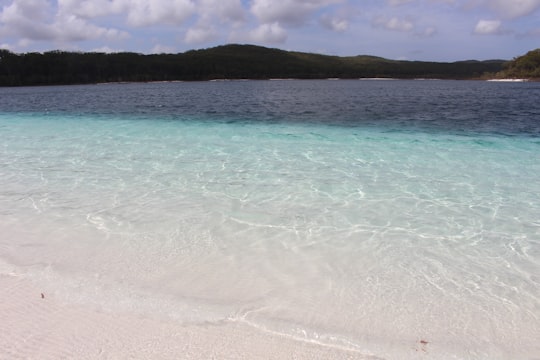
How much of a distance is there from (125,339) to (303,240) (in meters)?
2.72

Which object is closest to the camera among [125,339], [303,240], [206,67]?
[125,339]

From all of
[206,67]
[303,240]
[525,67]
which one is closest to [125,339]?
[303,240]

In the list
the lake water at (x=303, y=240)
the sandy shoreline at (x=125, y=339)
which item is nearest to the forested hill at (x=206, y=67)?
the lake water at (x=303, y=240)

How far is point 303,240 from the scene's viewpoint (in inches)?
206

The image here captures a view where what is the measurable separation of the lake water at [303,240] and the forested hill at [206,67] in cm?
10756

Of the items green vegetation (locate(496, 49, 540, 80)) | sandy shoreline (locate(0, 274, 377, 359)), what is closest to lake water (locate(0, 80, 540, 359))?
sandy shoreline (locate(0, 274, 377, 359))

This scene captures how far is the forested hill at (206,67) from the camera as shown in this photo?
102m

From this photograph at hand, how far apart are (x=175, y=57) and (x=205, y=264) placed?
15205 cm

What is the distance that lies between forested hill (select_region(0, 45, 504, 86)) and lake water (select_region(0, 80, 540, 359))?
108m

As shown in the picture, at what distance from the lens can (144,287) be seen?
13.2 ft

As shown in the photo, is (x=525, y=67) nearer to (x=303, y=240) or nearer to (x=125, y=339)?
(x=303, y=240)

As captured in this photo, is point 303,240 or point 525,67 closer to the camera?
point 303,240

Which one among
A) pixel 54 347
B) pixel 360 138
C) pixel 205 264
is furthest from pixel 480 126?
pixel 54 347

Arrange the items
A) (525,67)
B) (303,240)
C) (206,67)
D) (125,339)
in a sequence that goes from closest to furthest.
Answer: (125,339), (303,240), (525,67), (206,67)
